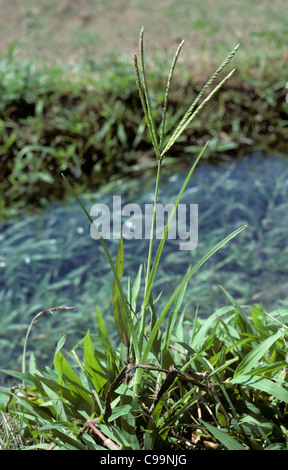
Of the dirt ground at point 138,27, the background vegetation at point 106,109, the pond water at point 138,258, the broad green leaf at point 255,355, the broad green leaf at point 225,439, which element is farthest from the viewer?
the dirt ground at point 138,27

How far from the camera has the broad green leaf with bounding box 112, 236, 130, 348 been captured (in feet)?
3.01

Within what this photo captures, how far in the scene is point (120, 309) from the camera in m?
0.93

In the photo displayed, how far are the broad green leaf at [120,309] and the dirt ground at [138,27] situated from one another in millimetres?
3784

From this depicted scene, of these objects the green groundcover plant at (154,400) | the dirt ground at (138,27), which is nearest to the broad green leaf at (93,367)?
the green groundcover plant at (154,400)

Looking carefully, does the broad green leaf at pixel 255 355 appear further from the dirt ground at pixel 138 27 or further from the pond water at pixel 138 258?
the dirt ground at pixel 138 27

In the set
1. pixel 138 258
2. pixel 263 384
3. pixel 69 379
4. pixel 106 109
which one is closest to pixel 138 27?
pixel 106 109

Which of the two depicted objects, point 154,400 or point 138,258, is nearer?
point 154,400

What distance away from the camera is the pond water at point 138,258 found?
7.36 feet

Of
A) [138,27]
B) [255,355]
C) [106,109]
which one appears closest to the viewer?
[255,355]

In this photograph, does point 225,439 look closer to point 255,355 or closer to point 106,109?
point 255,355

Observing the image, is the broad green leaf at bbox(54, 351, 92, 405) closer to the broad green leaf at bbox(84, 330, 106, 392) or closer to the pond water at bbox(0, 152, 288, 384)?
the broad green leaf at bbox(84, 330, 106, 392)

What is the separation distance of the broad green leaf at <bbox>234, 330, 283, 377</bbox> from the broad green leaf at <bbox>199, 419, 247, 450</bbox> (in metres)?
0.14

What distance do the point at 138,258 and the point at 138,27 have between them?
13.8 ft
